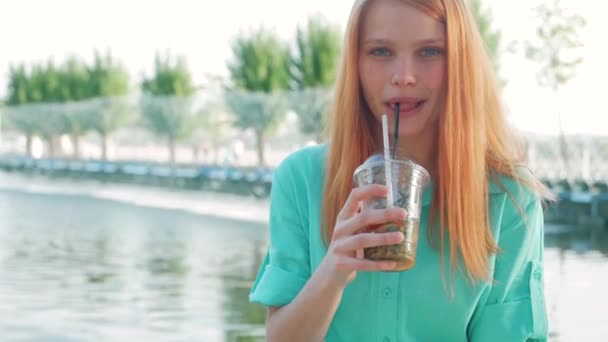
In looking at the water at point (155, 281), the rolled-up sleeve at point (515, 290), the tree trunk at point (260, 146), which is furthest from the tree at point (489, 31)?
the rolled-up sleeve at point (515, 290)

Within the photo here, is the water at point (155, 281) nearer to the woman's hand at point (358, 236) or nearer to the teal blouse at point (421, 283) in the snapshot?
the teal blouse at point (421, 283)

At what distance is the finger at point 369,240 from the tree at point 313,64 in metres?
36.4

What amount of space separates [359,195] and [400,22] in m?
0.24

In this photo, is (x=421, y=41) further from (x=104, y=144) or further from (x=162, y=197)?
(x=104, y=144)

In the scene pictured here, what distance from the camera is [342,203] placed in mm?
1450

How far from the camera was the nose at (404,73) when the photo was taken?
1404mm

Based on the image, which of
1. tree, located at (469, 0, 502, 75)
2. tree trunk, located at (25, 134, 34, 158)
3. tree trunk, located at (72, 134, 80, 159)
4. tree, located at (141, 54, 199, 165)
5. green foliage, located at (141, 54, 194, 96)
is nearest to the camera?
tree, located at (469, 0, 502, 75)

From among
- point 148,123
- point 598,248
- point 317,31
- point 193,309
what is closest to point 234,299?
point 193,309

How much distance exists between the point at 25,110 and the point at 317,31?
25836 mm

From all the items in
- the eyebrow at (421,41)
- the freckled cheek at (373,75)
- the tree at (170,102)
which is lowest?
the freckled cheek at (373,75)

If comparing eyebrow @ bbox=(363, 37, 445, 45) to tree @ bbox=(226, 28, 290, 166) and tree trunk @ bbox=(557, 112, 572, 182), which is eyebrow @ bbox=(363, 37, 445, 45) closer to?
tree trunk @ bbox=(557, 112, 572, 182)

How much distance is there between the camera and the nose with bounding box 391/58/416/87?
1.40 metres

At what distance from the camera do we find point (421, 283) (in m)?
1.44

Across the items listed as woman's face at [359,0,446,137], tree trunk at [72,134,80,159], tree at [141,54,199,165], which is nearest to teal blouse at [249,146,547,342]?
woman's face at [359,0,446,137]
